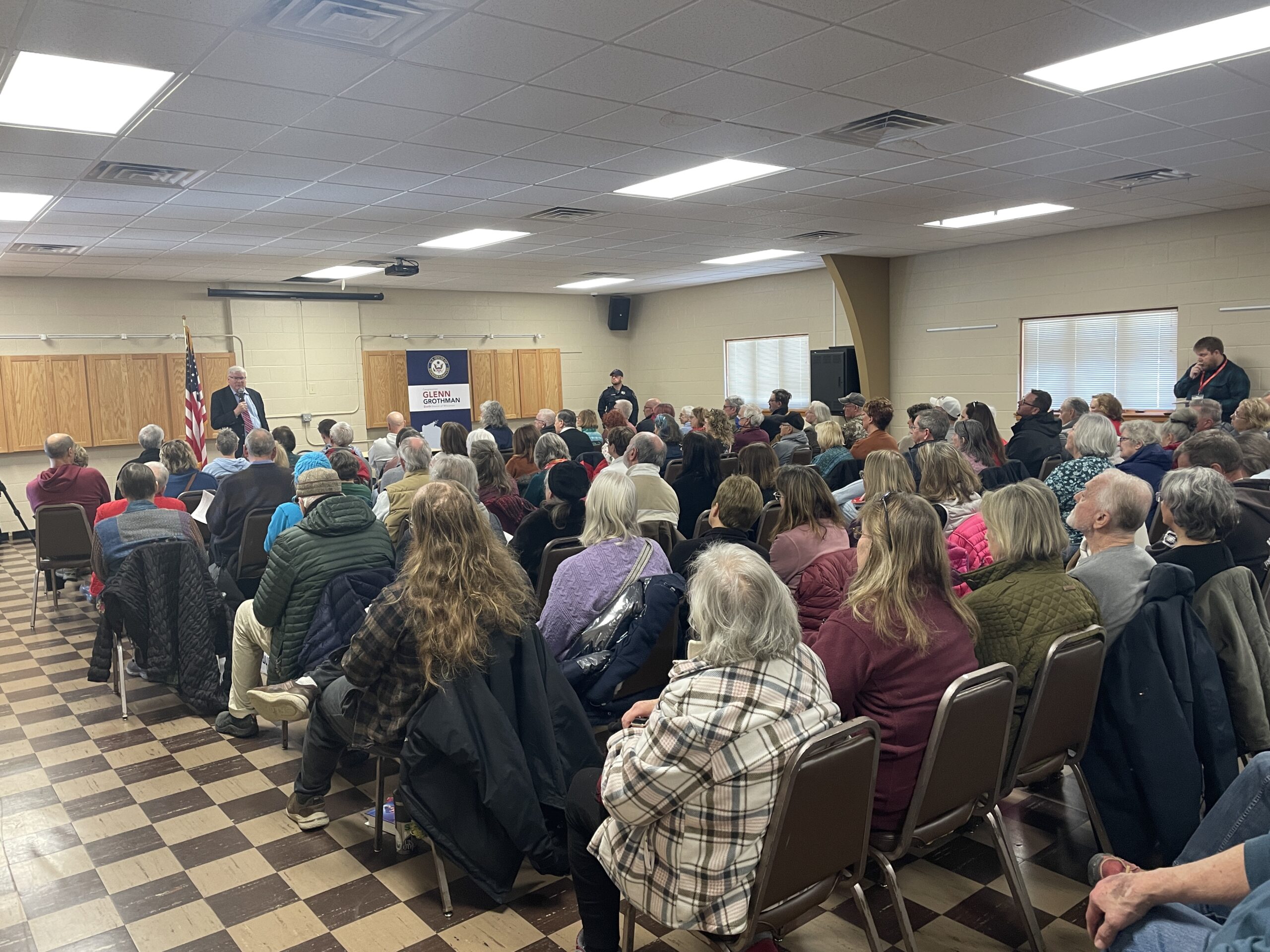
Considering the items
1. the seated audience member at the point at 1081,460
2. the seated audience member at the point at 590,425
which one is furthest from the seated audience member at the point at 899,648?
the seated audience member at the point at 590,425

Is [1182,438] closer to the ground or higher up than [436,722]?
higher up

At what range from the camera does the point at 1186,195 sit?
7121 mm

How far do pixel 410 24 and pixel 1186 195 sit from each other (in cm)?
658

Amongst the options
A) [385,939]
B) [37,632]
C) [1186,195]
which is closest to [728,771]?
[385,939]

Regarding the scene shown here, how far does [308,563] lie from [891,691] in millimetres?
2285

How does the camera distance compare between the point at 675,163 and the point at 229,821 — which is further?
the point at 675,163

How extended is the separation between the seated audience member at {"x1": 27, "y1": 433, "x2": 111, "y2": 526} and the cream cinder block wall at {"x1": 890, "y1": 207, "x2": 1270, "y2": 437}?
864 centimetres

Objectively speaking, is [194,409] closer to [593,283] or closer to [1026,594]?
[593,283]

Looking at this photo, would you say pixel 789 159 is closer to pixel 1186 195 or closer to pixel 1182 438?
pixel 1182 438

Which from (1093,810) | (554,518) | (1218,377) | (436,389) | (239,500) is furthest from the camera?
(436,389)

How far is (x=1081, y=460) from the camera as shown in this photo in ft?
13.8

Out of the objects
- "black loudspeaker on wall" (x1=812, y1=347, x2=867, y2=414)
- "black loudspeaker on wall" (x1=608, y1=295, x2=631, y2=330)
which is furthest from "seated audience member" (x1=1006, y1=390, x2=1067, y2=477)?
"black loudspeaker on wall" (x1=608, y1=295, x2=631, y2=330)

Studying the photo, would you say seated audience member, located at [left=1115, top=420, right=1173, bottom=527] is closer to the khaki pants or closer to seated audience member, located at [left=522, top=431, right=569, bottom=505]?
seated audience member, located at [left=522, top=431, right=569, bottom=505]

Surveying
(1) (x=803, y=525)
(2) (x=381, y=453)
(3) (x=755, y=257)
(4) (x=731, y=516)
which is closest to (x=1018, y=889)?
(1) (x=803, y=525)
